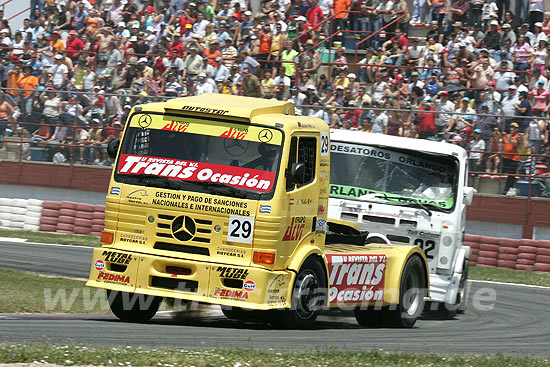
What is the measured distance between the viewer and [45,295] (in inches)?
459

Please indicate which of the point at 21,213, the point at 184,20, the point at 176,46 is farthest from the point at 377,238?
the point at 184,20

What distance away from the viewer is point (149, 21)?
25969 mm

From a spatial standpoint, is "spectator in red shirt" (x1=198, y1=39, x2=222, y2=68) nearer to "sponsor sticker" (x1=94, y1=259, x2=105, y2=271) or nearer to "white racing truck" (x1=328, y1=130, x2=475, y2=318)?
"white racing truck" (x1=328, y1=130, x2=475, y2=318)

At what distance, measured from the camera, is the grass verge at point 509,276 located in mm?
17250

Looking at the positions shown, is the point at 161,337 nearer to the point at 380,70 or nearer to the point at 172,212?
the point at 172,212

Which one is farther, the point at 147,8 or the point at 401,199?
the point at 147,8

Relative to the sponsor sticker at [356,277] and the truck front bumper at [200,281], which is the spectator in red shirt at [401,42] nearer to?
the sponsor sticker at [356,277]

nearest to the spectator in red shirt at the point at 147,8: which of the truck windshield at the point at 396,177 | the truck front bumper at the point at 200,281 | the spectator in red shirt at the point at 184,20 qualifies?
the spectator in red shirt at the point at 184,20

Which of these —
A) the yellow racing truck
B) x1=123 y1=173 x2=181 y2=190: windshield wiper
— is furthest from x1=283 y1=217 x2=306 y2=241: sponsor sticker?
x1=123 y1=173 x2=181 y2=190: windshield wiper

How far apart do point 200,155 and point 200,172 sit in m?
0.18

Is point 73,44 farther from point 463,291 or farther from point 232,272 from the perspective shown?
point 232,272

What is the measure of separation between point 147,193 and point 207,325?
171 centimetres

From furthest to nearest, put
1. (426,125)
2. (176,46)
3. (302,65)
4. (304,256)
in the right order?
(176,46)
(302,65)
(426,125)
(304,256)

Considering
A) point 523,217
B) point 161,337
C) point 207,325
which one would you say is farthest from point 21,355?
point 523,217
